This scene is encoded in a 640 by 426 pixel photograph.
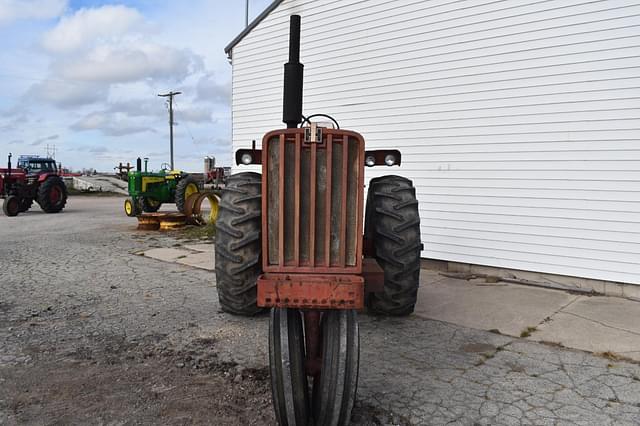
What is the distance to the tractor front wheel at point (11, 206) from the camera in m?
16.0

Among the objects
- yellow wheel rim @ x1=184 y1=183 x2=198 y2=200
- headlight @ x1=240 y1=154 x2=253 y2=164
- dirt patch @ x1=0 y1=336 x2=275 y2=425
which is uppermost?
headlight @ x1=240 y1=154 x2=253 y2=164

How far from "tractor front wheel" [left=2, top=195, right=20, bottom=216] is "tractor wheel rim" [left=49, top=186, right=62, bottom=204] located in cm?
102

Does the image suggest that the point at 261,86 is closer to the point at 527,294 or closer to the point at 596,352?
the point at 527,294

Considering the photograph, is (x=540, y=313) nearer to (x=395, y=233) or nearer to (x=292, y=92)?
(x=395, y=233)

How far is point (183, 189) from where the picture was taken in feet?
51.6

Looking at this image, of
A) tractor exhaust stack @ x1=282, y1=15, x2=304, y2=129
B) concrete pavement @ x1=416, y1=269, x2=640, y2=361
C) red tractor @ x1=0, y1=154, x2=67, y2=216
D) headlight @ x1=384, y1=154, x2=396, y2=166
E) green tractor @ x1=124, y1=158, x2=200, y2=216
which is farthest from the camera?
red tractor @ x1=0, y1=154, x2=67, y2=216

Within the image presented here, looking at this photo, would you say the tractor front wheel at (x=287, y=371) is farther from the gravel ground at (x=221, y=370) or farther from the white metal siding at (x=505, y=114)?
the white metal siding at (x=505, y=114)

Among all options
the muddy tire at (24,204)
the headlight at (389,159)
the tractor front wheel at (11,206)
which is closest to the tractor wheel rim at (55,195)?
the muddy tire at (24,204)

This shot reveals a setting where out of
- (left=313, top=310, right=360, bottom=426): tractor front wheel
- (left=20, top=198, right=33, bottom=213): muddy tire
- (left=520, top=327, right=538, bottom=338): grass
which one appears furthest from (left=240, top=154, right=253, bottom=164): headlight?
(left=20, top=198, right=33, bottom=213): muddy tire

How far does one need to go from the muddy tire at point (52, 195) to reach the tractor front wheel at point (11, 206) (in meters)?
0.79

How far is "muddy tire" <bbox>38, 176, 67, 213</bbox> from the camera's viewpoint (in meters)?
17.0

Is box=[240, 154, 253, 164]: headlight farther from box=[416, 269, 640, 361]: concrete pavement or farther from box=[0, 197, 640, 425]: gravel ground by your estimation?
box=[416, 269, 640, 361]: concrete pavement

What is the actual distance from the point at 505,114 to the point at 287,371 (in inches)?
220

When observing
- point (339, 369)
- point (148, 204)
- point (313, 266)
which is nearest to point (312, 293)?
point (313, 266)
